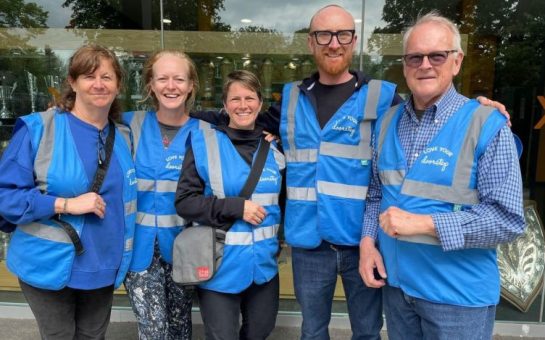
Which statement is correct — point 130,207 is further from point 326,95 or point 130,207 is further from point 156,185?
point 326,95

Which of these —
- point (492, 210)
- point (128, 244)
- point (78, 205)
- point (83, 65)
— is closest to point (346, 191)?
point (492, 210)

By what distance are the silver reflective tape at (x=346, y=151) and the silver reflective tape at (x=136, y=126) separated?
3.08ft

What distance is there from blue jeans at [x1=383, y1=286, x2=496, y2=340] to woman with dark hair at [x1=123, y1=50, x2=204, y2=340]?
1123 millimetres

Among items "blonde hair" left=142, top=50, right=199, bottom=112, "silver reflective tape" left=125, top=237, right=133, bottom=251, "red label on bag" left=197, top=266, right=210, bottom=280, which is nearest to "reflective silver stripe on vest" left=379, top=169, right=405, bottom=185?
"red label on bag" left=197, top=266, right=210, bottom=280

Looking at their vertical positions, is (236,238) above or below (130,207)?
below

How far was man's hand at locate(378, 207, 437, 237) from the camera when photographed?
5.07 ft

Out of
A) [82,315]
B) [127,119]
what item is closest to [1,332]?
[82,315]

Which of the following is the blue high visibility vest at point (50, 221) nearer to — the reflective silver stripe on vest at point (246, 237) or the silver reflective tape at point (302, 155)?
the reflective silver stripe on vest at point (246, 237)

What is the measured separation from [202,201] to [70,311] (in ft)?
2.68

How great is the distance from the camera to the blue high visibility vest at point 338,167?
2113 mm

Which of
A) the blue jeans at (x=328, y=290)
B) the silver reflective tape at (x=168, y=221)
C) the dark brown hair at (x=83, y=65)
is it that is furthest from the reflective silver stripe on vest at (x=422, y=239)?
the dark brown hair at (x=83, y=65)

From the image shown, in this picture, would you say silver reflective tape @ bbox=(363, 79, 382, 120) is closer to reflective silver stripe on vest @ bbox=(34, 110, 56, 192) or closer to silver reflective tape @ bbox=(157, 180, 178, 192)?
silver reflective tape @ bbox=(157, 180, 178, 192)

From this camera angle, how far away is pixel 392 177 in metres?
1.78

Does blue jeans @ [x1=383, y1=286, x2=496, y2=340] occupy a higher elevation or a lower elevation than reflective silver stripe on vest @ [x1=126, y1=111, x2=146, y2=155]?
lower
